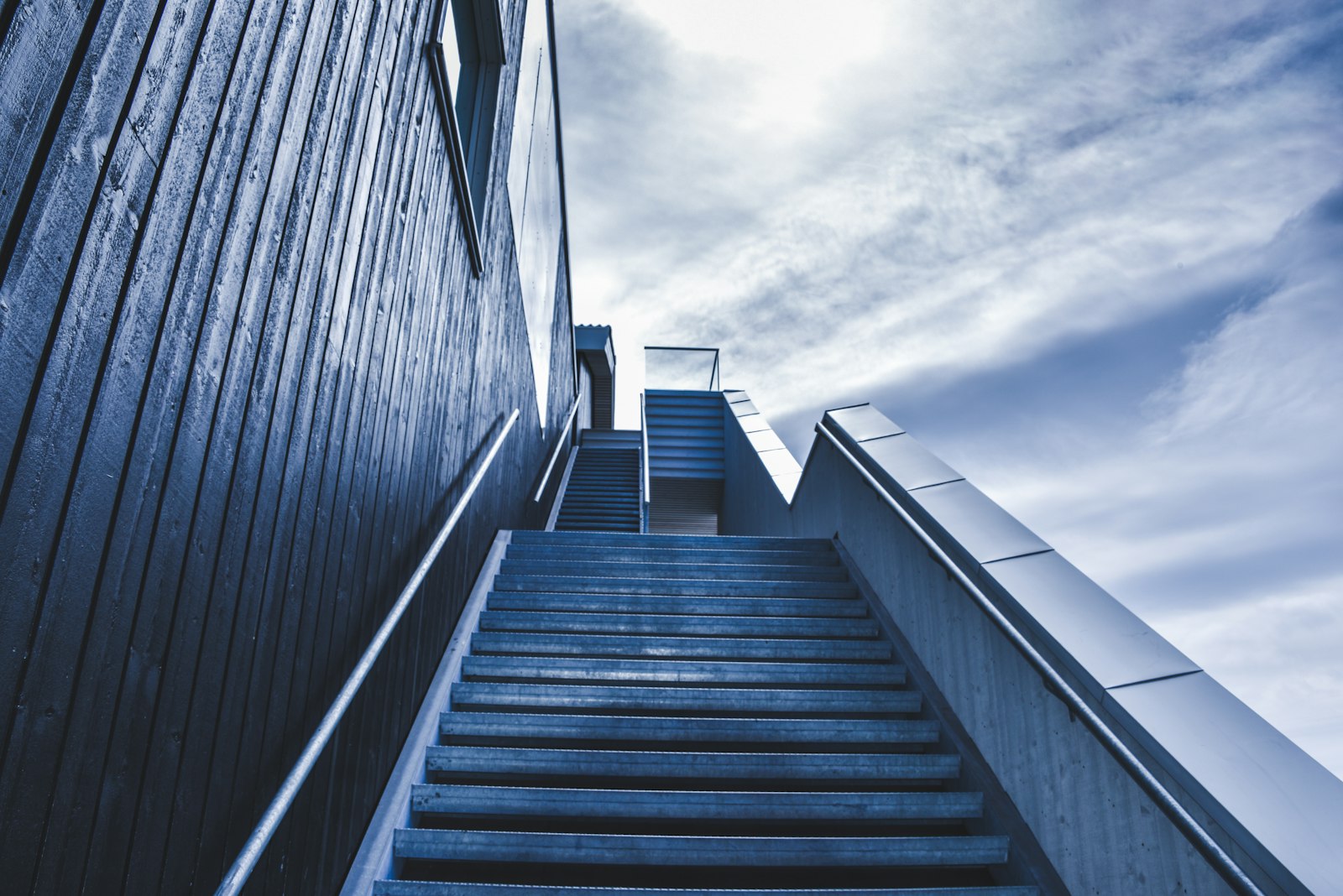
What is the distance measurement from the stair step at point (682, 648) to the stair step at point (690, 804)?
949mm

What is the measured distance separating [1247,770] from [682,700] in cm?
187

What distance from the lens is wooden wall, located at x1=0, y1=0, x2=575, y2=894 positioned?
93 centimetres

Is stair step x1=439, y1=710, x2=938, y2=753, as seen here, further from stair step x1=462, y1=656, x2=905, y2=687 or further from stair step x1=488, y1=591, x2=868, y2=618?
stair step x1=488, y1=591, x2=868, y2=618

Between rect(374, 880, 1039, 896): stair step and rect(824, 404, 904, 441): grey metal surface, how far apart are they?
2271 mm

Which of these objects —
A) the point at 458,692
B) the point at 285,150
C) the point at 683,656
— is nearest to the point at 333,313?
the point at 285,150

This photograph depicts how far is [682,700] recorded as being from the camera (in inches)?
120

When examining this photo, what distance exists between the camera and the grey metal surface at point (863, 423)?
4.06 m

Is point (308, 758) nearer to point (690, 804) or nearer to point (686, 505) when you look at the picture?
point (690, 804)

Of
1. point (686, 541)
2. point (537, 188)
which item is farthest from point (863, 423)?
point (537, 188)

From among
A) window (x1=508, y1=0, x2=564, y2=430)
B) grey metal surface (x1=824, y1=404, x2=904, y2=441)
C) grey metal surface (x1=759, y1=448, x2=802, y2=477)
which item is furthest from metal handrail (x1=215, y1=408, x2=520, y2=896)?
grey metal surface (x1=759, y1=448, x2=802, y2=477)

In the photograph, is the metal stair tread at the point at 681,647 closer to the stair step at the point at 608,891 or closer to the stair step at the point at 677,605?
the stair step at the point at 677,605

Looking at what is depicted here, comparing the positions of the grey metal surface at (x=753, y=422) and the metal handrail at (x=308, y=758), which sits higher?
the grey metal surface at (x=753, y=422)

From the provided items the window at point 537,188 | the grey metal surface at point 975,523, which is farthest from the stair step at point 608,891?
the window at point 537,188

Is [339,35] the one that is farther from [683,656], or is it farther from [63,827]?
[683,656]
